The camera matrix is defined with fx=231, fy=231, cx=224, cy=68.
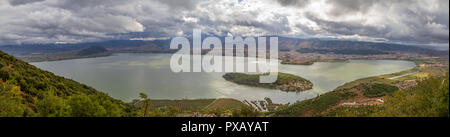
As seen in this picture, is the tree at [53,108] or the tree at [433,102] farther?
the tree at [433,102]

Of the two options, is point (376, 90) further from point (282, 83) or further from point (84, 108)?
point (84, 108)

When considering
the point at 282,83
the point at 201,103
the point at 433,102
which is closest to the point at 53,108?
the point at 433,102

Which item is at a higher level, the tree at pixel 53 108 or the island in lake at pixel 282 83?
the tree at pixel 53 108

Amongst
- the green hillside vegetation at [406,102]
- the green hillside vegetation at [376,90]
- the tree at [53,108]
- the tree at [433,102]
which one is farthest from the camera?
the green hillside vegetation at [376,90]

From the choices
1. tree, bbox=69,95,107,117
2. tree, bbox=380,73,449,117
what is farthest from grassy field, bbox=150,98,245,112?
tree, bbox=69,95,107,117

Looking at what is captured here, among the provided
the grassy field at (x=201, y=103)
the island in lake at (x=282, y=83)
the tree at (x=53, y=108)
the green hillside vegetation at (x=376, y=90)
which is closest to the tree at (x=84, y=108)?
the tree at (x=53, y=108)

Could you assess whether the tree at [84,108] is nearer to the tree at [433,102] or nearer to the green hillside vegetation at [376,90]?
the tree at [433,102]

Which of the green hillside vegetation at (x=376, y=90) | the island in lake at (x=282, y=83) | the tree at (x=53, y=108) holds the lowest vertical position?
the island in lake at (x=282, y=83)

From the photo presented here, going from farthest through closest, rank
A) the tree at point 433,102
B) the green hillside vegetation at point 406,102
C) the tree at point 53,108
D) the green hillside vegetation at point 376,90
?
the green hillside vegetation at point 376,90 < the green hillside vegetation at point 406,102 < the tree at point 433,102 < the tree at point 53,108

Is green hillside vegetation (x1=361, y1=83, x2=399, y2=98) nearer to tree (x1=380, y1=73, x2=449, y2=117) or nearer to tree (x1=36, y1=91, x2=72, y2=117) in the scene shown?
tree (x1=380, y1=73, x2=449, y2=117)
